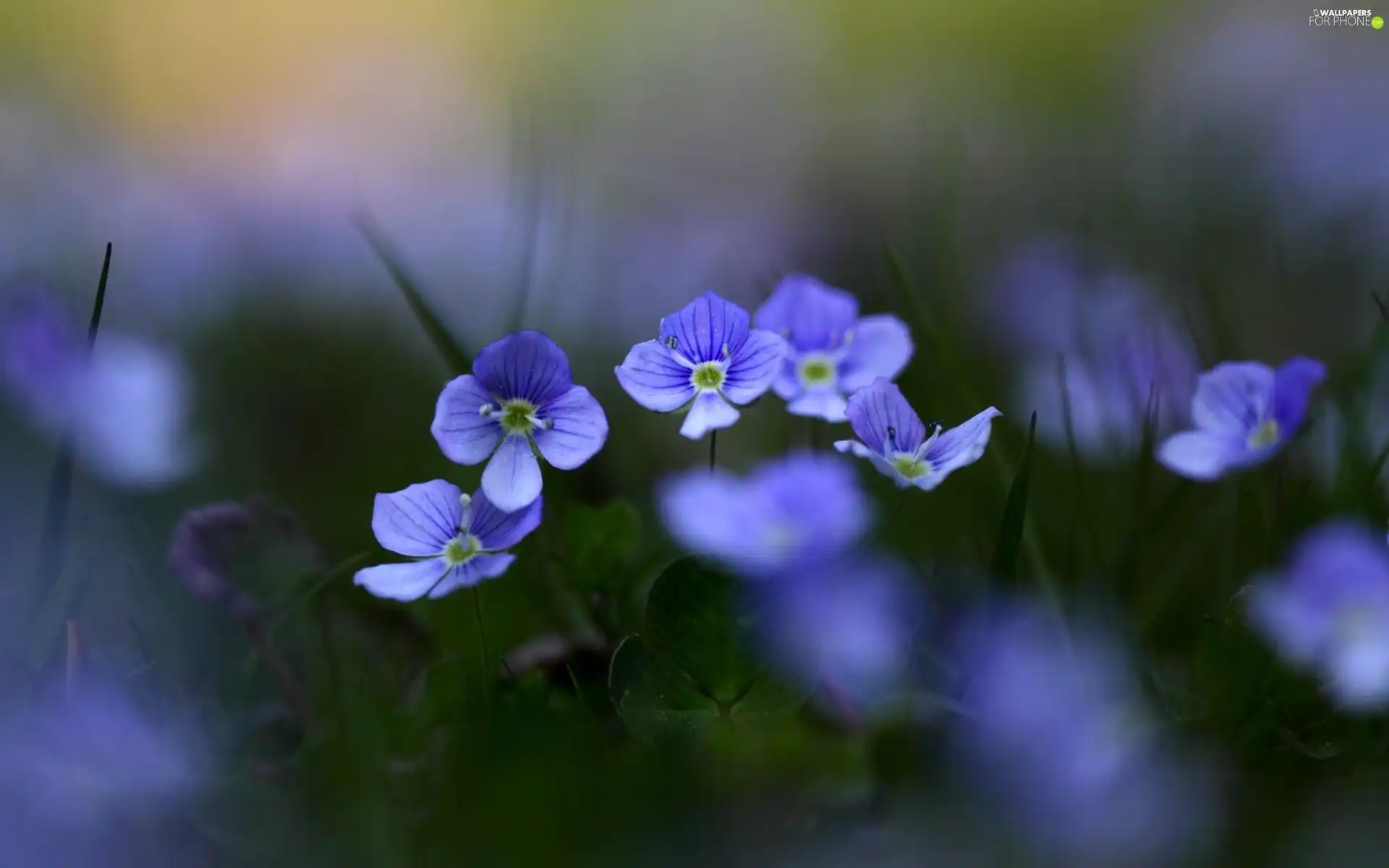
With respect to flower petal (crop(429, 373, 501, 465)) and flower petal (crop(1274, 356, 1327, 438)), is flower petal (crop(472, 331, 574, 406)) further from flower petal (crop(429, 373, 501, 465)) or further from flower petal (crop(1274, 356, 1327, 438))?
flower petal (crop(1274, 356, 1327, 438))

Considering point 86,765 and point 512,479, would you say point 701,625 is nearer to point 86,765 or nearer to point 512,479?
point 512,479

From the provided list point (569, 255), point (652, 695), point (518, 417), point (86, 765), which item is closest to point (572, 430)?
point (518, 417)

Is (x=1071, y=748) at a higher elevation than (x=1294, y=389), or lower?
lower

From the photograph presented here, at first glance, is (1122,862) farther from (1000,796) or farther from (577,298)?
(577,298)

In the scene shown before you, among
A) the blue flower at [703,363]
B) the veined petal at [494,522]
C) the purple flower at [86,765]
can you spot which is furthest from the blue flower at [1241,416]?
the purple flower at [86,765]

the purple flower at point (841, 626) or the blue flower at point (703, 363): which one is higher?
the blue flower at point (703, 363)

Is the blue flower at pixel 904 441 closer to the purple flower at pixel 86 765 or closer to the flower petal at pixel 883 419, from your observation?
the flower petal at pixel 883 419

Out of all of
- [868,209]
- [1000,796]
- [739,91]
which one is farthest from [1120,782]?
[739,91]
